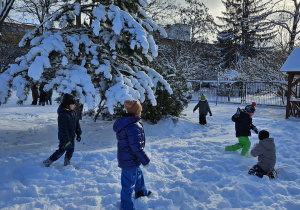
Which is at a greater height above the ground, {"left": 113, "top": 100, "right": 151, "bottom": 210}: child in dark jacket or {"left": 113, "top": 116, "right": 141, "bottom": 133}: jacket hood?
{"left": 113, "top": 116, "right": 141, "bottom": 133}: jacket hood

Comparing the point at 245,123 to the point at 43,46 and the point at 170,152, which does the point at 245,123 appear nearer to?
the point at 170,152

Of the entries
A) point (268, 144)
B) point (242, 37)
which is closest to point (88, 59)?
point (268, 144)

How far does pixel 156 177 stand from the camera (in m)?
4.34

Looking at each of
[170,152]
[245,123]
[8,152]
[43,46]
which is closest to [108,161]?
[170,152]

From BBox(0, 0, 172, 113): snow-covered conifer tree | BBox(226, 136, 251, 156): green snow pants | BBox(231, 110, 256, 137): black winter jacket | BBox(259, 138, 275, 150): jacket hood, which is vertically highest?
BBox(0, 0, 172, 113): snow-covered conifer tree

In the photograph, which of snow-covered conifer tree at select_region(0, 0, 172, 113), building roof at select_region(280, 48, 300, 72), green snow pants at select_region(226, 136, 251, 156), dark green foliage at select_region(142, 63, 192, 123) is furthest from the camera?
building roof at select_region(280, 48, 300, 72)

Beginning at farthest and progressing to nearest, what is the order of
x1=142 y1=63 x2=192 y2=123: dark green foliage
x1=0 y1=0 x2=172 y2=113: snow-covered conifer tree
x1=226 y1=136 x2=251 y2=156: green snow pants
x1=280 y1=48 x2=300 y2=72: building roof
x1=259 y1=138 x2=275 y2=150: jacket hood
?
x1=280 y1=48 x2=300 y2=72: building roof, x1=142 y1=63 x2=192 y2=123: dark green foliage, x1=226 y1=136 x2=251 y2=156: green snow pants, x1=0 y1=0 x2=172 y2=113: snow-covered conifer tree, x1=259 y1=138 x2=275 y2=150: jacket hood

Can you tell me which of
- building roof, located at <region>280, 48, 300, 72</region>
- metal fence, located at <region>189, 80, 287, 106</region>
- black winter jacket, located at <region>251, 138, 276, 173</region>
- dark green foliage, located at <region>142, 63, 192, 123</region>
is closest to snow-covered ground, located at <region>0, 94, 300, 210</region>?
black winter jacket, located at <region>251, 138, 276, 173</region>

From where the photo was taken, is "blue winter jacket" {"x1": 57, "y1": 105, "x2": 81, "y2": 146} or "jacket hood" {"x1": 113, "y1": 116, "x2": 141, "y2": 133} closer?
"jacket hood" {"x1": 113, "y1": 116, "x2": 141, "y2": 133}

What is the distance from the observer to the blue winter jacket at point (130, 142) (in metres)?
3.00

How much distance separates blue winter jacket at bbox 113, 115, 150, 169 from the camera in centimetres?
300

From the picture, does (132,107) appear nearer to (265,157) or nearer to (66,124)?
(66,124)

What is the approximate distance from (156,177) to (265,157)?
2080mm

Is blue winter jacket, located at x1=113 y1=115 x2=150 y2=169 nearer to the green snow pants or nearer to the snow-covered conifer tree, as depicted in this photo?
the snow-covered conifer tree
